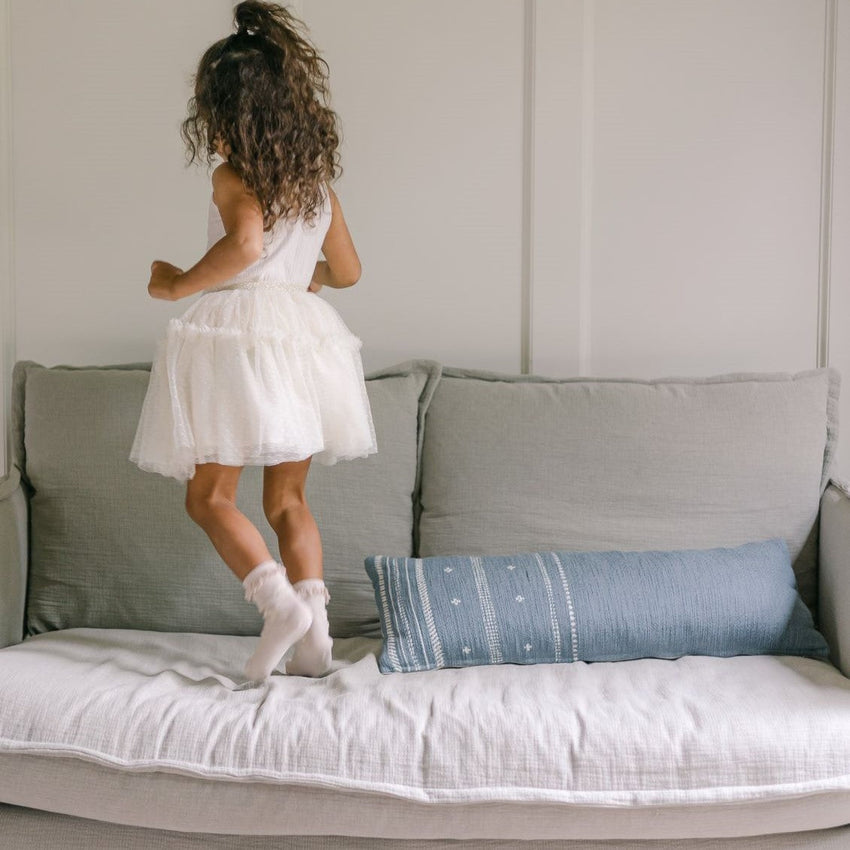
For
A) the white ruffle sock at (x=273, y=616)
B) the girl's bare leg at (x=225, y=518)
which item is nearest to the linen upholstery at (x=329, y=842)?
the white ruffle sock at (x=273, y=616)

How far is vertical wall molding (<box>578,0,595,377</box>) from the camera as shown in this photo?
2256 millimetres

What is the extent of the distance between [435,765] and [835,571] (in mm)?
918

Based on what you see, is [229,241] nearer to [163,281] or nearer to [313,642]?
[163,281]

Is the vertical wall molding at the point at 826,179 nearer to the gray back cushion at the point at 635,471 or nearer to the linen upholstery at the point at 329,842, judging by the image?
the gray back cushion at the point at 635,471

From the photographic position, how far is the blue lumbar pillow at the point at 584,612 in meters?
1.64

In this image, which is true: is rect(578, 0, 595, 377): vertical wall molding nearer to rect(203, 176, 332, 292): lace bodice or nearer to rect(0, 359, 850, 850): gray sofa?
rect(0, 359, 850, 850): gray sofa

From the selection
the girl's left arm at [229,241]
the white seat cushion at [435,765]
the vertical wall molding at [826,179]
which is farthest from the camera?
the vertical wall molding at [826,179]

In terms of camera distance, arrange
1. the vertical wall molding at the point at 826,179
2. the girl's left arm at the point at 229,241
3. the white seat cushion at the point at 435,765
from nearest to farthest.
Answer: the white seat cushion at the point at 435,765, the girl's left arm at the point at 229,241, the vertical wall molding at the point at 826,179

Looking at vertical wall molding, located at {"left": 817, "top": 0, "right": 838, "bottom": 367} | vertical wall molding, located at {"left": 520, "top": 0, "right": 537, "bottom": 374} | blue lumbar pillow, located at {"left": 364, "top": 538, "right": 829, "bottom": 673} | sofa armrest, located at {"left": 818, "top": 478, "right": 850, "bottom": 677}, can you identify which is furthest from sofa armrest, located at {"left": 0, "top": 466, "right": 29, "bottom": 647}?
vertical wall molding, located at {"left": 817, "top": 0, "right": 838, "bottom": 367}

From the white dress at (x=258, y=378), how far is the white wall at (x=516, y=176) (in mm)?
575

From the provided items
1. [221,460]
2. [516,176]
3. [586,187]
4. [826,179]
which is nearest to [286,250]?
[221,460]

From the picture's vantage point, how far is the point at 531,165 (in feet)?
7.47

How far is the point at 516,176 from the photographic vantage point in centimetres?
230

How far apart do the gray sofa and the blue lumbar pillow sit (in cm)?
3
